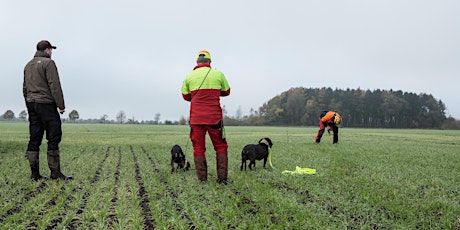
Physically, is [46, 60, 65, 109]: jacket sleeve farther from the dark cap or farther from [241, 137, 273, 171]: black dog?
[241, 137, 273, 171]: black dog

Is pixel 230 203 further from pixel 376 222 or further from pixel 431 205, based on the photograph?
pixel 431 205

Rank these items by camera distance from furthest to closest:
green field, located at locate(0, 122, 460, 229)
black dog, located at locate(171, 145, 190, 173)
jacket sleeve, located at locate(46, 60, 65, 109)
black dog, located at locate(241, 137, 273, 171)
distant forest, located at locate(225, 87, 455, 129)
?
distant forest, located at locate(225, 87, 455, 129) → black dog, located at locate(241, 137, 273, 171) → black dog, located at locate(171, 145, 190, 173) → jacket sleeve, located at locate(46, 60, 65, 109) → green field, located at locate(0, 122, 460, 229)

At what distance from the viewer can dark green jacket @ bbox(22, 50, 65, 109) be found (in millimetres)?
5500

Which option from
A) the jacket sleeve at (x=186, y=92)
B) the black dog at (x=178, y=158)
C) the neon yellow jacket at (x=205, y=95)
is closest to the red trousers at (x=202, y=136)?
the neon yellow jacket at (x=205, y=95)

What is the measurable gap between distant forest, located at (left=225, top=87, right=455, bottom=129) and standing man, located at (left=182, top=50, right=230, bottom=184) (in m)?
94.6

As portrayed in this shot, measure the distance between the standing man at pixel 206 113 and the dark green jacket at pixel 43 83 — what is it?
2349 millimetres

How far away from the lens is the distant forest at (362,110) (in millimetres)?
98188

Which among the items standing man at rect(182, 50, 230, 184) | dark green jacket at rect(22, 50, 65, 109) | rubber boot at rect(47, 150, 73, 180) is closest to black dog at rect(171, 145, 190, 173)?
standing man at rect(182, 50, 230, 184)

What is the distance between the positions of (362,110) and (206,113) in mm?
101947

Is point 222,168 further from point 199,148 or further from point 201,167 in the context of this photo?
point 199,148

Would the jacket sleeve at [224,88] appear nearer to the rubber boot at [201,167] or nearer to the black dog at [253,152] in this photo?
the rubber boot at [201,167]

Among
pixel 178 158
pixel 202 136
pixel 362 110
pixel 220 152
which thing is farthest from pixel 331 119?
pixel 362 110

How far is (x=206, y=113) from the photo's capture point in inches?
219

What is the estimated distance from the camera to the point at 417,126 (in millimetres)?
97438
